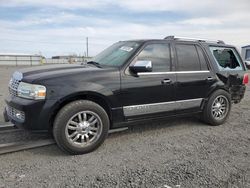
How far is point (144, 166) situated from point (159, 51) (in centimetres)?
222

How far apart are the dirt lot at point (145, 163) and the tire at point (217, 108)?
1.59 ft

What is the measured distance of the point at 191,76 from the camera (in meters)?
5.21

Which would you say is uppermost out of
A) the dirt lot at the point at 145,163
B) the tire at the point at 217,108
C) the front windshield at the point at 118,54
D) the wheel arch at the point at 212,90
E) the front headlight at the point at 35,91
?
the front windshield at the point at 118,54

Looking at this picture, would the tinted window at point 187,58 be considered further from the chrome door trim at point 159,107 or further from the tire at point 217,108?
the tire at point 217,108

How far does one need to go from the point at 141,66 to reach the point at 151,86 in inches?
17.7

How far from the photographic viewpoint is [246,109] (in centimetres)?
732

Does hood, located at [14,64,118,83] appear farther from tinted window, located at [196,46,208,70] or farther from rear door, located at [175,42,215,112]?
tinted window, located at [196,46,208,70]

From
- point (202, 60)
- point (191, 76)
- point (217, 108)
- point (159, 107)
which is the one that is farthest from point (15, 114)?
point (217, 108)

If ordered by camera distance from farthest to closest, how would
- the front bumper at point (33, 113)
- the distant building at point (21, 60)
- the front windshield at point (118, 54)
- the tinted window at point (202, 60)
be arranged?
the distant building at point (21, 60)
the tinted window at point (202, 60)
the front windshield at point (118, 54)
the front bumper at point (33, 113)

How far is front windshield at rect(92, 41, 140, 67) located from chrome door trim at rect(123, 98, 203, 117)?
81 cm

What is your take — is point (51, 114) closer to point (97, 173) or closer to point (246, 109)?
point (97, 173)

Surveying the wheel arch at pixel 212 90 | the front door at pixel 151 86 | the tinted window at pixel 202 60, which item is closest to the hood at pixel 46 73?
the front door at pixel 151 86

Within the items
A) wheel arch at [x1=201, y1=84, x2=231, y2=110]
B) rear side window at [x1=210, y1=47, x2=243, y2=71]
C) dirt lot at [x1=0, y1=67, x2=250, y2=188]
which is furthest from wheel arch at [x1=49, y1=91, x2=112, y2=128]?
rear side window at [x1=210, y1=47, x2=243, y2=71]

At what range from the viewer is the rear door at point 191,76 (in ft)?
16.7
